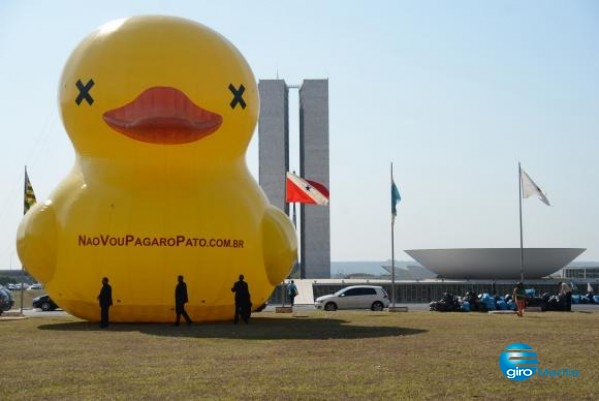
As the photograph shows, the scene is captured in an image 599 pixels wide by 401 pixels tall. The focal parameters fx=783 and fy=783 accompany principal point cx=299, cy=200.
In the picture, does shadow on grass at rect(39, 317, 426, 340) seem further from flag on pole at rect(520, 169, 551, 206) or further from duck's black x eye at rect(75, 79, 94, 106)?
flag on pole at rect(520, 169, 551, 206)

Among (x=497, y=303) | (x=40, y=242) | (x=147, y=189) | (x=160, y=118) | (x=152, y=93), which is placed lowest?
(x=497, y=303)

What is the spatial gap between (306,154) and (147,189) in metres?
59.2

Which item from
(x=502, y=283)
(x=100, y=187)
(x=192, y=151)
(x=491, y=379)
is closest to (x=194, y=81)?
(x=192, y=151)

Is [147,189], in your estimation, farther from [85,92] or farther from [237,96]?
[237,96]

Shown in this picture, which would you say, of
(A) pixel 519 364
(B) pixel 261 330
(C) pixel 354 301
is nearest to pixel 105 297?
(B) pixel 261 330

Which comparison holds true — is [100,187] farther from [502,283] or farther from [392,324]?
[502,283]

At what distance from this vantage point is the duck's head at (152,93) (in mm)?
17375

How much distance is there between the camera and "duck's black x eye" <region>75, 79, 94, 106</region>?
698 inches

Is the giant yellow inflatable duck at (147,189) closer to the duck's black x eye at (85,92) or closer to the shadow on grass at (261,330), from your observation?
the duck's black x eye at (85,92)

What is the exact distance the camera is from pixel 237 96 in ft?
60.8

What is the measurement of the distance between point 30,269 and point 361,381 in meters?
A: 11.3

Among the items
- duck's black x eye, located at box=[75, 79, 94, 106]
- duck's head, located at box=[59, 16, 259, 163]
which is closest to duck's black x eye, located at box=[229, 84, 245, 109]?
duck's head, located at box=[59, 16, 259, 163]

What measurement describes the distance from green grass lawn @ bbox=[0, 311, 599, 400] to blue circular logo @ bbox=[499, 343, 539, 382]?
0.15 m

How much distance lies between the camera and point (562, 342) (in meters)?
13.2
